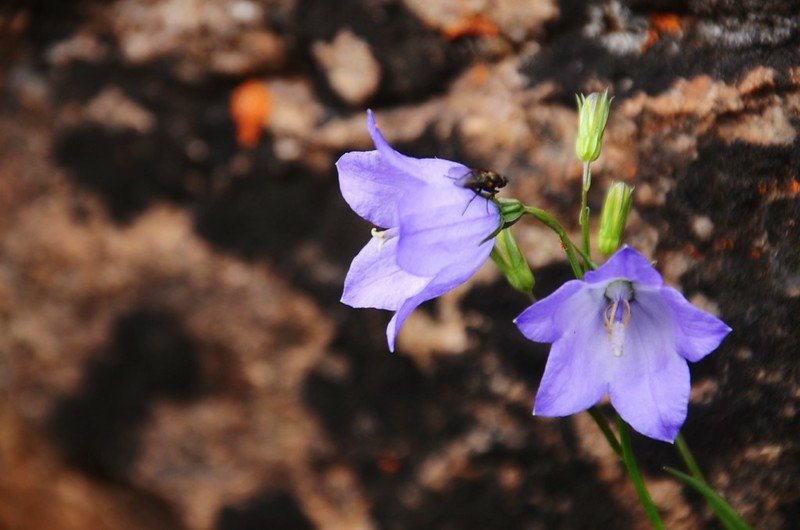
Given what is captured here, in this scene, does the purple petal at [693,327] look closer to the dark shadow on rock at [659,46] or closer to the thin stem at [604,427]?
the thin stem at [604,427]

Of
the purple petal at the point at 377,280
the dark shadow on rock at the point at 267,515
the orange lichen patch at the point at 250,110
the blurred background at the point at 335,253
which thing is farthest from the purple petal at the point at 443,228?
the dark shadow on rock at the point at 267,515

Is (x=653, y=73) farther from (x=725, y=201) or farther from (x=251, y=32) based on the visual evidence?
(x=251, y=32)

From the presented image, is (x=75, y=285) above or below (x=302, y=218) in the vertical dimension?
above

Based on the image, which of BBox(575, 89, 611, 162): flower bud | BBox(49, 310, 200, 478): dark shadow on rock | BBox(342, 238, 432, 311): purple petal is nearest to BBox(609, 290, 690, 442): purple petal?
BBox(575, 89, 611, 162): flower bud

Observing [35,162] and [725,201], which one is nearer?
[725,201]

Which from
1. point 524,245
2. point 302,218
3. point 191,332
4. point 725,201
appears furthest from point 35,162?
point 725,201

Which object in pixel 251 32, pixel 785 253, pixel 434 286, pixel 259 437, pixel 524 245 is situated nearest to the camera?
pixel 434 286
